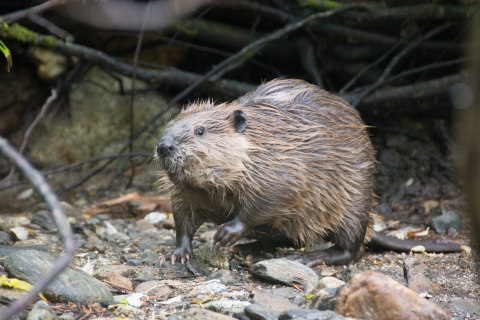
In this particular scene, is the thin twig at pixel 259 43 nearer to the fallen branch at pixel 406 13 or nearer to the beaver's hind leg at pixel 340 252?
the fallen branch at pixel 406 13

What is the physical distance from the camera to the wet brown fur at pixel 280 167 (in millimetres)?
3891

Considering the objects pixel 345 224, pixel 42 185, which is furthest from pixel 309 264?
pixel 42 185

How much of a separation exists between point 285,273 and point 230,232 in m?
0.49

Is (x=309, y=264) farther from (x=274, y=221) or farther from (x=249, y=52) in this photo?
(x=249, y=52)

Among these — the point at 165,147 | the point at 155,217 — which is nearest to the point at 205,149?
the point at 165,147

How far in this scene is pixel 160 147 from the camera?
3764 millimetres

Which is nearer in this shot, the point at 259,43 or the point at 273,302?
the point at 273,302

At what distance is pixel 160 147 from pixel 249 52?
2.64 m

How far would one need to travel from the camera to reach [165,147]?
12.3 ft

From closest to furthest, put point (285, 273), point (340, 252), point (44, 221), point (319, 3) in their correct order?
1. point (285, 273)
2. point (340, 252)
3. point (44, 221)
4. point (319, 3)

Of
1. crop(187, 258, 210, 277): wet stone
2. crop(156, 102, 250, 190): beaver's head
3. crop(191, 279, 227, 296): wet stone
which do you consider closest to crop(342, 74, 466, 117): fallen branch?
crop(156, 102, 250, 190): beaver's head

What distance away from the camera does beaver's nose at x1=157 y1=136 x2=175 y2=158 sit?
3.75 meters

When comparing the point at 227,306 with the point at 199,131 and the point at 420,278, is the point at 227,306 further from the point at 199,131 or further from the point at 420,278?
the point at 420,278

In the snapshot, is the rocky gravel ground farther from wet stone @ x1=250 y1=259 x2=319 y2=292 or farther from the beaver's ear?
the beaver's ear
